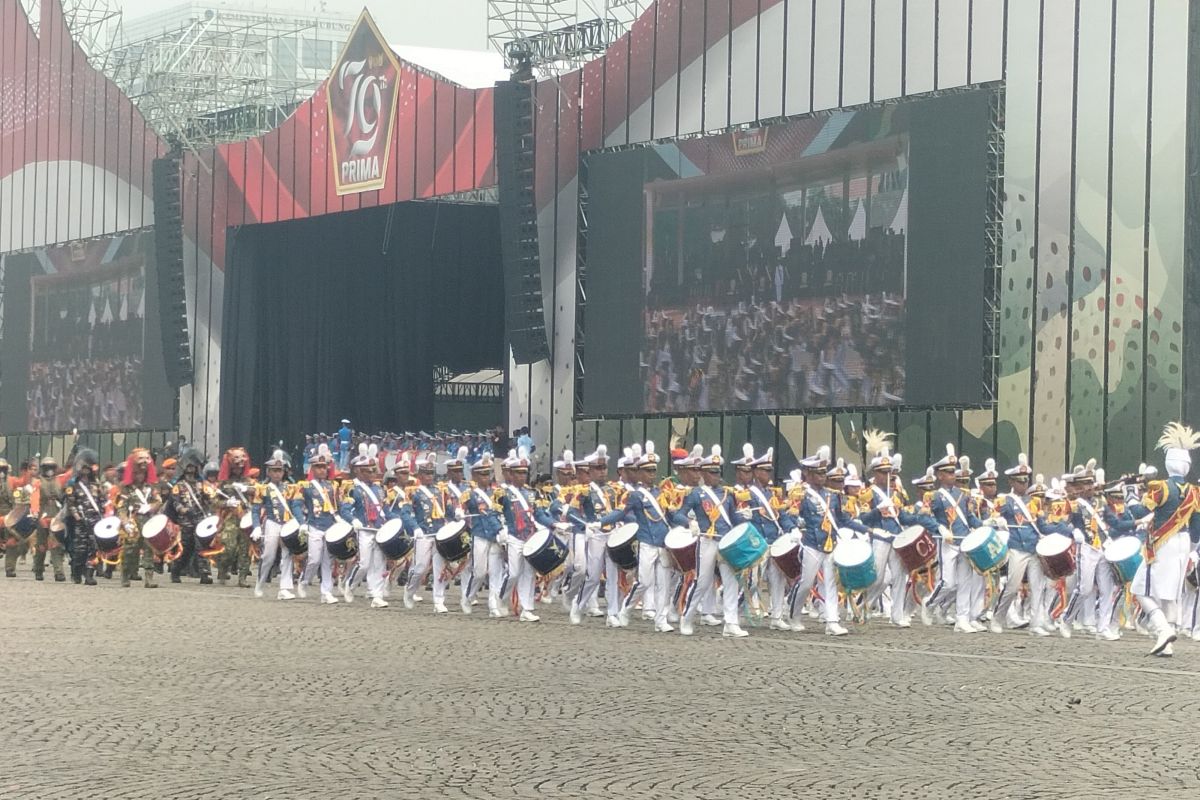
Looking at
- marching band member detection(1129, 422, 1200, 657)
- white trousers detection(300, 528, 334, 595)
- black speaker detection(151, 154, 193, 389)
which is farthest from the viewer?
black speaker detection(151, 154, 193, 389)

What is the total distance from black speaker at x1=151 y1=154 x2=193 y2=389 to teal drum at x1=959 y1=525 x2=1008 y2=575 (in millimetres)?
26382

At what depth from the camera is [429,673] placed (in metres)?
14.2

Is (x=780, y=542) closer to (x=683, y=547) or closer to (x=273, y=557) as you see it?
(x=683, y=547)

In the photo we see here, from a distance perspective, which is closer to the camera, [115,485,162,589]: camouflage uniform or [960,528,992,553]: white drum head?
[960,528,992,553]: white drum head

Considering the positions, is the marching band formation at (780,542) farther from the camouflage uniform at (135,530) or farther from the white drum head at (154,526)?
the camouflage uniform at (135,530)

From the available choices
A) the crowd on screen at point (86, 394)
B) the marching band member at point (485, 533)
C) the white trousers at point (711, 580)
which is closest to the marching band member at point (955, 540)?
the white trousers at point (711, 580)

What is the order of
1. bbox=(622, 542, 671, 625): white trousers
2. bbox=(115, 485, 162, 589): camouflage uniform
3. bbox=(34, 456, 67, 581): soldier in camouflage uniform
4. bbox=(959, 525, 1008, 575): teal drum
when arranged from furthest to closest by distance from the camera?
1. bbox=(34, 456, 67, 581): soldier in camouflage uniform
2. bbox=(115, 485, 162, 589): camouflage uniform
3. bbox=(959, 525, 1008, 575): teal drum
4. bbox=(622, 542, 671, 625): white trousers

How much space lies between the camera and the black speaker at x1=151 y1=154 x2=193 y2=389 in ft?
140

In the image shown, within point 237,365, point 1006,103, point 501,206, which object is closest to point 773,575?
point 1006,103

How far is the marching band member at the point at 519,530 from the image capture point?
1997 cm

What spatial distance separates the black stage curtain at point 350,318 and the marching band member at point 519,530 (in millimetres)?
22162

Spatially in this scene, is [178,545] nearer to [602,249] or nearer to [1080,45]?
[602,249]

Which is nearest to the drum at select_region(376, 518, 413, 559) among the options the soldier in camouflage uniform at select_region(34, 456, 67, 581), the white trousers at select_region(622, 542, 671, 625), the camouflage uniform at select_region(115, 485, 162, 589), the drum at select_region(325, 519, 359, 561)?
the drum at select_region(325, 519, 359, 561)

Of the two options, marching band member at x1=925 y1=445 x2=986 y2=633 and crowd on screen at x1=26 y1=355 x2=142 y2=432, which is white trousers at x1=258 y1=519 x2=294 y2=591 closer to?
marching band member at x1=925 y1=445 x2=986 y2=633
